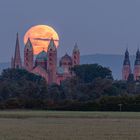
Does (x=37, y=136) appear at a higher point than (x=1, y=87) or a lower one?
lower

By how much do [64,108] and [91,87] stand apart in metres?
49.7

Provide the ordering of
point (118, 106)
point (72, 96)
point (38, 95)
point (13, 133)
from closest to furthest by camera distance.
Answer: point (13, 133) → point (118, 106) → point (38, 95) → point (72, 96)

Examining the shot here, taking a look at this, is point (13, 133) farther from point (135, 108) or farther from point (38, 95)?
point (38, 95)

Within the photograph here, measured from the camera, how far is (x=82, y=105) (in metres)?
87.9

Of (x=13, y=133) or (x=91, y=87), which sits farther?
(x=91, y=87)

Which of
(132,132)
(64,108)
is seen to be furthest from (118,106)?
(132,132)

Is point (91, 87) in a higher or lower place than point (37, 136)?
higher

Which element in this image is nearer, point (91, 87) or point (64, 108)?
point (64, 108)

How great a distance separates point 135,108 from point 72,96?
1946 inches

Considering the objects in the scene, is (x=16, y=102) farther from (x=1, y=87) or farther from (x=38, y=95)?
(x=1, y=87)

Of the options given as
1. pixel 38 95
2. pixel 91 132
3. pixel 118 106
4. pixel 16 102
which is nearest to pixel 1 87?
pixel 38 95

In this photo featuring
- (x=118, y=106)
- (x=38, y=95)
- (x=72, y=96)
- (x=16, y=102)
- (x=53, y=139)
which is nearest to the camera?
(x=53, y=139)

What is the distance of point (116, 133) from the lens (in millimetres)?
32500

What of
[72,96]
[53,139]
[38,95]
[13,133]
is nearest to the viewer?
[53,139]
